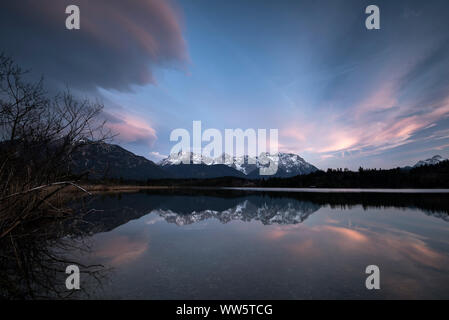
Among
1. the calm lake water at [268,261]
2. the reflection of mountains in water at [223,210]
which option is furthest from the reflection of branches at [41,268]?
the reflection of mountains in water at [223,210]

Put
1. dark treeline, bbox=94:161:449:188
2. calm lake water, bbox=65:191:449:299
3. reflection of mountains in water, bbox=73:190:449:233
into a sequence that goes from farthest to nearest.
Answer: dark treeline, bbox=94:161:449:188, reflection of mountains in water, bbox=73:190:449:233, calm lake water, bbox=65:191:449:299

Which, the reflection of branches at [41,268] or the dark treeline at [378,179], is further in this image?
the dark treeline at [378,179]

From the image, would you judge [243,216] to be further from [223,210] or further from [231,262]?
[231,262]

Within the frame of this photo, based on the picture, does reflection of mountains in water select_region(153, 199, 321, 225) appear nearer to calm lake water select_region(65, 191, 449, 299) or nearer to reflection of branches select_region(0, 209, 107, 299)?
calm lake water select_region(65, 191, 449, 299)

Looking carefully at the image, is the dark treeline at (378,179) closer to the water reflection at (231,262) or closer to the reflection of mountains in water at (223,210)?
the reflection of mountains in water at (223,210)

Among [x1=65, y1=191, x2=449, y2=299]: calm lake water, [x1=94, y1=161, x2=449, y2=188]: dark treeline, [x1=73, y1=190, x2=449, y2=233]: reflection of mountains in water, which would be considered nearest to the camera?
[x1=65, y1=191, x2=449, y2=299]: calm lake water

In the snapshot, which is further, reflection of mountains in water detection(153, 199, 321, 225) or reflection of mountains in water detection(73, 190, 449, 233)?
reflection of mountains in water detection(153, 199, 321, 225)

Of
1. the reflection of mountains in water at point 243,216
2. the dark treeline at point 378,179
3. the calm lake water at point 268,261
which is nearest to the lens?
the calm lake water at point 268,261

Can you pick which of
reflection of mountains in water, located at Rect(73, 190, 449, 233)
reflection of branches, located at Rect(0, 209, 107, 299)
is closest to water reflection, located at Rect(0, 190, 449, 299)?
reflection of branches, located at Rect(0, 209, 107, 299)

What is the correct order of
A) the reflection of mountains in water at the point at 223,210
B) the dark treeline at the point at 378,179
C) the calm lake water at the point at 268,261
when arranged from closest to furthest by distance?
the calm lake water at the point at 268,261 → the reflection of mountains in water at the point at 223,210 → the dark treeline at the point at 378,179

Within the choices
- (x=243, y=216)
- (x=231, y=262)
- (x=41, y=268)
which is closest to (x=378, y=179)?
(x=243, y=216)

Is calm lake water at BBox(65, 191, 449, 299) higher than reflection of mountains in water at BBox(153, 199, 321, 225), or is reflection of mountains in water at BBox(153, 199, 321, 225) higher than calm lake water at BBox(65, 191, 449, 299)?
calm lake water at BBox(65, 191, 449, 299)
